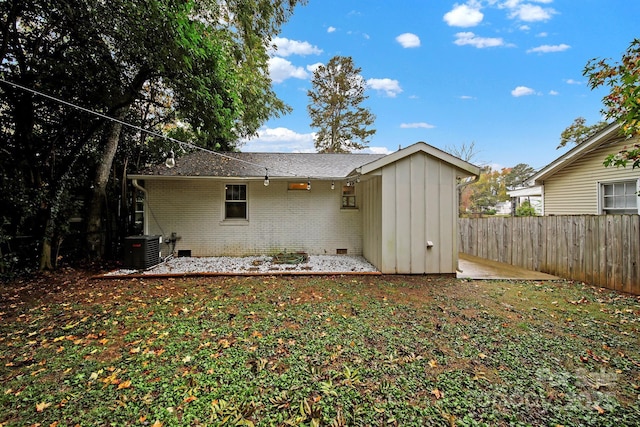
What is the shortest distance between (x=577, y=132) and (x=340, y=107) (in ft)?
53.7

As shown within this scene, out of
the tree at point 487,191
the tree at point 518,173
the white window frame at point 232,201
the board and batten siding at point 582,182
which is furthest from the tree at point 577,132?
the tree at point 518,173

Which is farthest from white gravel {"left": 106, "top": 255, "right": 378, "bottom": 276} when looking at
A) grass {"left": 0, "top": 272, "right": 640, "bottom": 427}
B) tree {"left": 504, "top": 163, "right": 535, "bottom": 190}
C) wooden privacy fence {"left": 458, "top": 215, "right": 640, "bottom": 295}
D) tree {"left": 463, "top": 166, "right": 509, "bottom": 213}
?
tree {"left": 504, "top": 163, "right": 535, "bottom": 190}

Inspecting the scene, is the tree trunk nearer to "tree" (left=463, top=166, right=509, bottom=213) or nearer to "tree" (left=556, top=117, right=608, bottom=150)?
"tree" (left=556, top=117, right=608, bottom=150)

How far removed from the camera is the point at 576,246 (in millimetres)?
5938

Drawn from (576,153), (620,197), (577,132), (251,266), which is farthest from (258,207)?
(577,132)

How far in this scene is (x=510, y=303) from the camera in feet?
15.2

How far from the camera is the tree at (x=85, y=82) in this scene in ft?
16.9

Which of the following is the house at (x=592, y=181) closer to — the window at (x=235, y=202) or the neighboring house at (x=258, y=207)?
the neighboring house at (x=258, y=207)

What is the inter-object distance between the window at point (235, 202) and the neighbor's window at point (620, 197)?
1157 centimetres

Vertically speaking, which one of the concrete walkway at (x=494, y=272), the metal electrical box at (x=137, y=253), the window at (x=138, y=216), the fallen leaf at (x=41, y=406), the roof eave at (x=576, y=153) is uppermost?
the roof eave at (x=576, y=153)

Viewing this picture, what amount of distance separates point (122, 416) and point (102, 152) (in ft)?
27.9

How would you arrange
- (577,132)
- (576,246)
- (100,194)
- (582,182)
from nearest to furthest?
1. (576,246)
2. (100,194)
3. (582,182)
4. (577,132)

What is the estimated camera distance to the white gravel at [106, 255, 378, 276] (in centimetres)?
674

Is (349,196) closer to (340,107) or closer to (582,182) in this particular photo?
(582,182)
